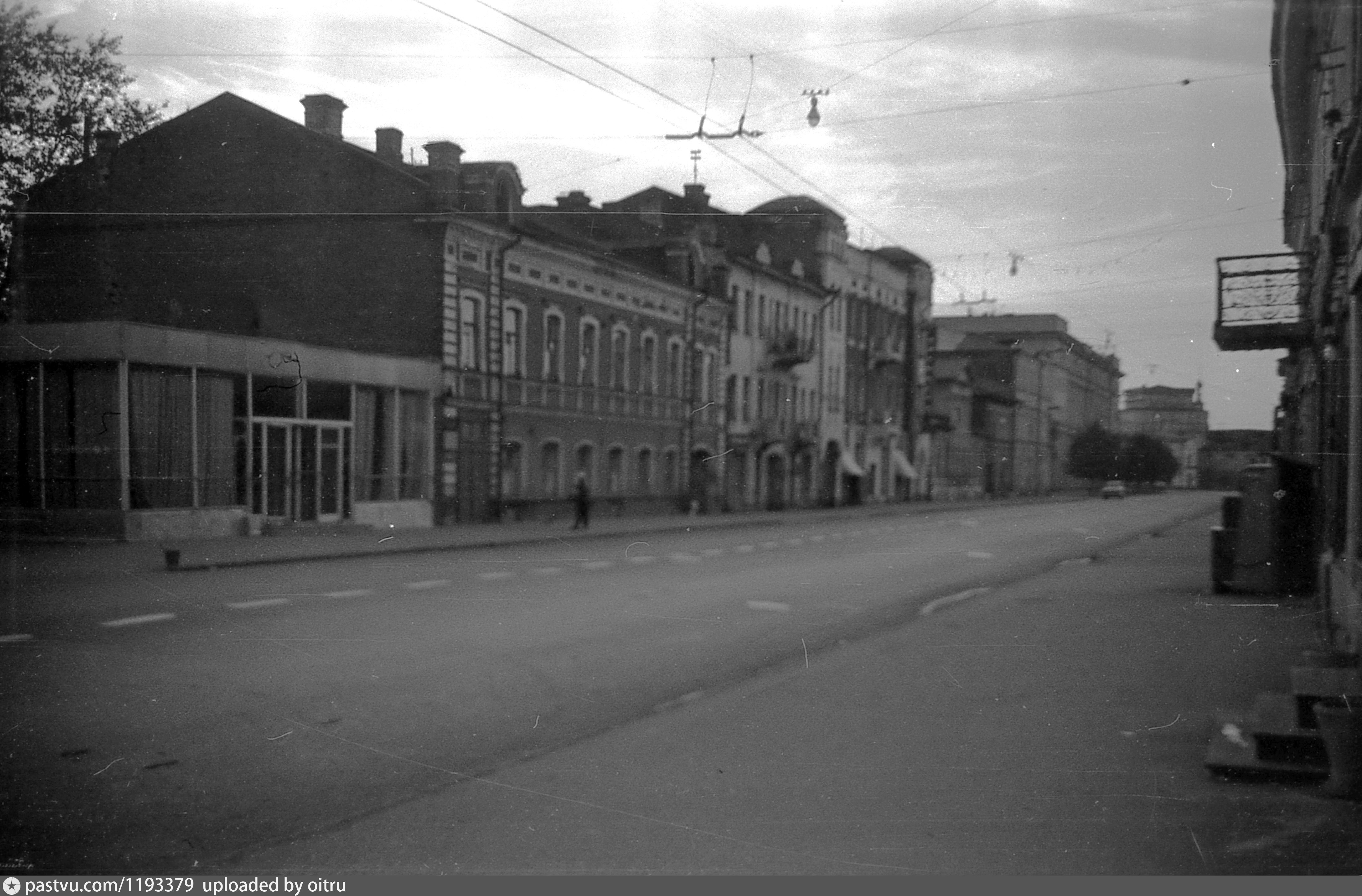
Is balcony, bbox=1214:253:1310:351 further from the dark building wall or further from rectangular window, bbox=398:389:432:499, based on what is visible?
rectangular window, bbox=398:389:432:499

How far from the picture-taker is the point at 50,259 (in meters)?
8.59

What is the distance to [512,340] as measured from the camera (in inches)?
464

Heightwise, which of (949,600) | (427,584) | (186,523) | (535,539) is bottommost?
(949,600)

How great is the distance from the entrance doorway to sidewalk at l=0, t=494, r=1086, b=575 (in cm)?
27

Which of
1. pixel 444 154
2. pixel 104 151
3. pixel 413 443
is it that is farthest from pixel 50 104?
pixel 413 443

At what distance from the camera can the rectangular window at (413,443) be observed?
11.3 meters

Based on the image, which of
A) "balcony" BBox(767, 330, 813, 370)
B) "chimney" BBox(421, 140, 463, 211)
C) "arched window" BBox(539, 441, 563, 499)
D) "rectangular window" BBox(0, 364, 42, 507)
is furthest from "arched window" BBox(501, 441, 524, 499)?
"rectangular window" BBox(0, 364, 42, 507)

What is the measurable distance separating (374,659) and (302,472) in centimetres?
206

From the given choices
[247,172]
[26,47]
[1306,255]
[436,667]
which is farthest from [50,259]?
[1306,255]

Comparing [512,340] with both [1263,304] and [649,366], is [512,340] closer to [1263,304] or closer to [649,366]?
[649,366]

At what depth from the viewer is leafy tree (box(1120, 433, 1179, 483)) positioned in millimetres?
7562

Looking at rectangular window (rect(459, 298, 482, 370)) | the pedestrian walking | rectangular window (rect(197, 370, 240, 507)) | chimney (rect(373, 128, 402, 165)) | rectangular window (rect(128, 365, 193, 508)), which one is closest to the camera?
chimney (rect(373, 128, 402, 165))

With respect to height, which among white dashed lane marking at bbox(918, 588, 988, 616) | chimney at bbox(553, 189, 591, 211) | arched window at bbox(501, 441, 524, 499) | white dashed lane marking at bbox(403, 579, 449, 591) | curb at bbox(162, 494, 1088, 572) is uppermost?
chimney at bbox(553, 189, 591, 211)

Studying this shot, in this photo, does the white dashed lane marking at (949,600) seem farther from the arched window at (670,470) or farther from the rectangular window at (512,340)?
the rectangular window at (512,340)
